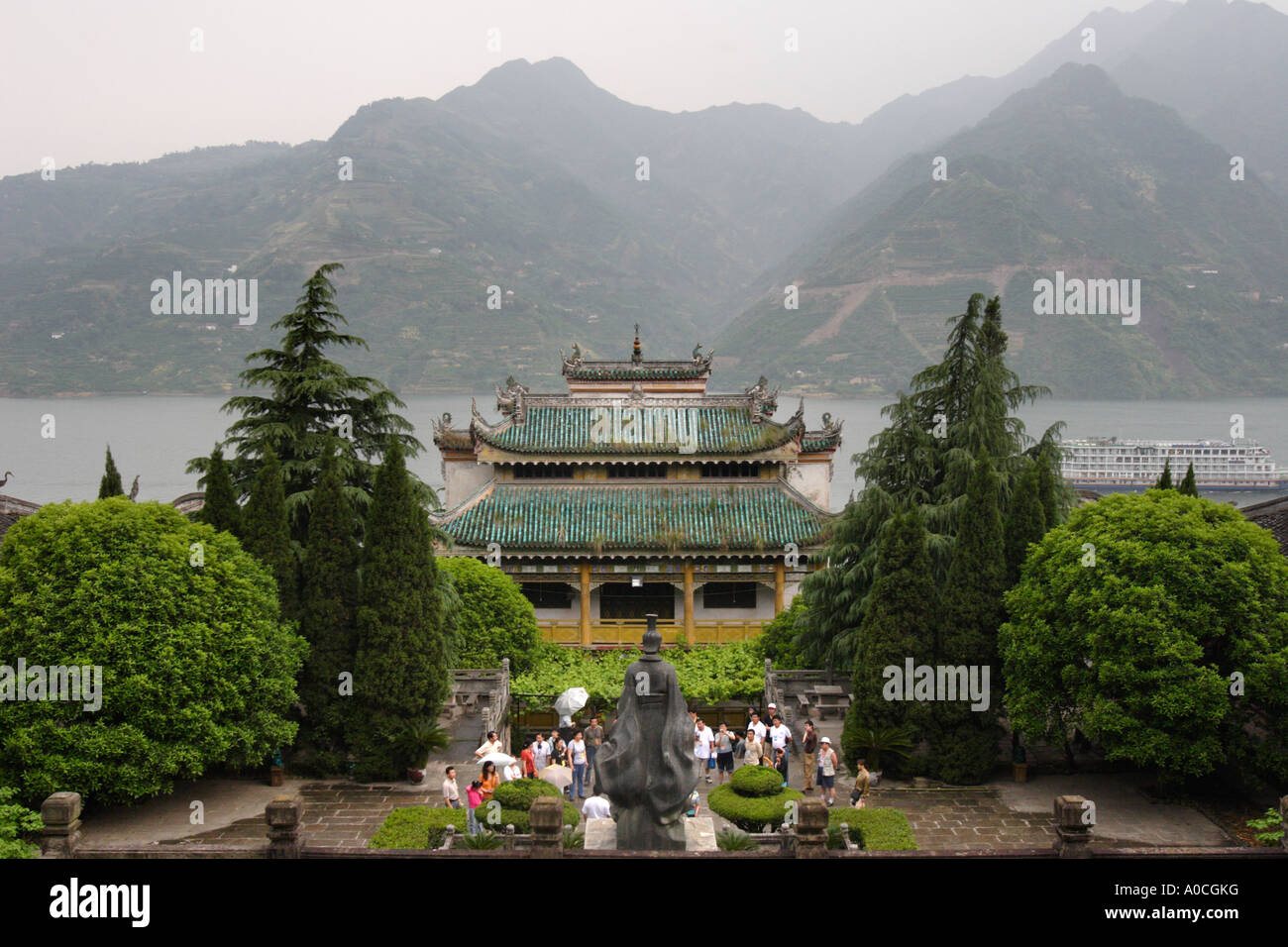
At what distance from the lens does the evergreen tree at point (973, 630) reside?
21.3 m

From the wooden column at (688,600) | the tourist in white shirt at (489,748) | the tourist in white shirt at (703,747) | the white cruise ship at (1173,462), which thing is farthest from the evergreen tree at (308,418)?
the white cruise ship at (1173,462)

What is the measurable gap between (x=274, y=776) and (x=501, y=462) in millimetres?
16398

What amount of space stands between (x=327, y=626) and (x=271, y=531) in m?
2.37

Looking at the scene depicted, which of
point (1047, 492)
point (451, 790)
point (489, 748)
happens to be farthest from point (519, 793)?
point (1047, 492)

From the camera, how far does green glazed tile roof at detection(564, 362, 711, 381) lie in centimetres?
3862

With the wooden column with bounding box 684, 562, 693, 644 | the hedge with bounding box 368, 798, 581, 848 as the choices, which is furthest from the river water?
the hedge with bounding box 368, 798, 581, 848

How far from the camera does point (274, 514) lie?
848 inches

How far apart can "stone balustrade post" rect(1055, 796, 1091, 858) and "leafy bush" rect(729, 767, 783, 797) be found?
520 centimetres

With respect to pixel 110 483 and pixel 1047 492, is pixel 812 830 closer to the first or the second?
pixel 1047 492

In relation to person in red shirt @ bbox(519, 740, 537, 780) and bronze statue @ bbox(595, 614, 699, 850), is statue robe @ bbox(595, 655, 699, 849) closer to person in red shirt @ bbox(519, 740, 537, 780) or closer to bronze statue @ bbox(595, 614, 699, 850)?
bronze statue @ bbox(595, 614, 699, 850)

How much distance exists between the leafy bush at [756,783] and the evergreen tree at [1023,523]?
767cm

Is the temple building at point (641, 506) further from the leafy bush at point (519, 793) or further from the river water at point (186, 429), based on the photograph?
the river water at point (186, 429)

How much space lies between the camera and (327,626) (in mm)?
21594

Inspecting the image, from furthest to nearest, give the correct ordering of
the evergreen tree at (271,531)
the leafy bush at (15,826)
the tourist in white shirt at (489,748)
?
the evergreen tree at (271,531) → the tourist in white shirt at (489,748) → the leafy bush at (15,826)
